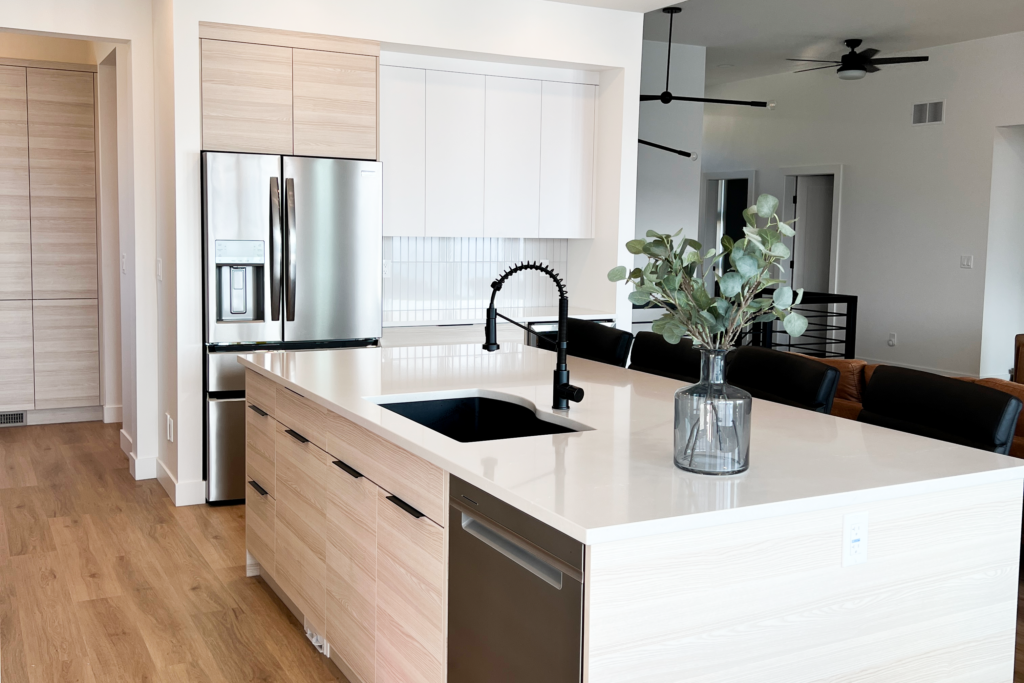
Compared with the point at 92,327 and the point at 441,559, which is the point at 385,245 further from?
the point at 441,559

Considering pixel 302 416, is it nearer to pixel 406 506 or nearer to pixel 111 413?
pixel 406 506

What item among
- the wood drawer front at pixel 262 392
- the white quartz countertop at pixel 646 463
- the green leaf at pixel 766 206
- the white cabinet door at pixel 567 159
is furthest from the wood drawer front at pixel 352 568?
the white cabinet door at pixel 567 159

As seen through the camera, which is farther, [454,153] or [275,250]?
[454,153]

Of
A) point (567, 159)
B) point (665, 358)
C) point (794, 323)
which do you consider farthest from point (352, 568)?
point (567, 159)

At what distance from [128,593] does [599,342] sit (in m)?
2.18

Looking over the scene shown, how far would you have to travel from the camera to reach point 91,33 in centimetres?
463

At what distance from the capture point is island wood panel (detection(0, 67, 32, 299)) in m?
5.97

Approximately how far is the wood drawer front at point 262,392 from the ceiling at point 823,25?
467 cm

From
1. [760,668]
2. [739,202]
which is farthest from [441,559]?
[739,202]

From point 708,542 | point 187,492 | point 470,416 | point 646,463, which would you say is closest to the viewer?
point 708,542

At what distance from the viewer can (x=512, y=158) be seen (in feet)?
18.3

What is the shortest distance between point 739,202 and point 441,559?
35.0 feet

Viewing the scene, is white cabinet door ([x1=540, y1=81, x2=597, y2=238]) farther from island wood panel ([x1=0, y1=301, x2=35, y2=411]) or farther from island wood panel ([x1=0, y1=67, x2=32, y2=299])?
island wood panel ([x1=0, y1=301, x2=35, y2=411])

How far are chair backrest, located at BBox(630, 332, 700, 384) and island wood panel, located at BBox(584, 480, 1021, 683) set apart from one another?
1.53m
